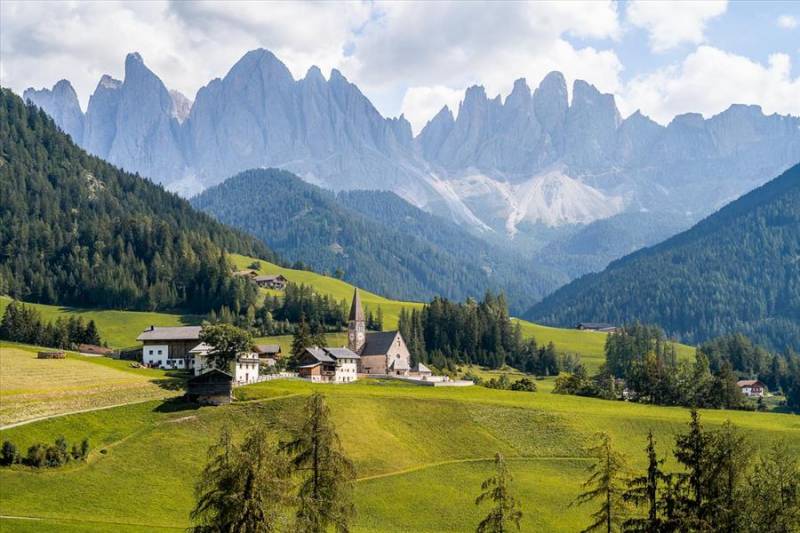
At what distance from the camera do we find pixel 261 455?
136ft

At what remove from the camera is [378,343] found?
155000mm

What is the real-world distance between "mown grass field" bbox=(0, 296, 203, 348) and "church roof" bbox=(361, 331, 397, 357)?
50013mm

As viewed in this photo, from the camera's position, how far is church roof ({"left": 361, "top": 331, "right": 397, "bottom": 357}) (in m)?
153

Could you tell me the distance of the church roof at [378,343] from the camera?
152750mm

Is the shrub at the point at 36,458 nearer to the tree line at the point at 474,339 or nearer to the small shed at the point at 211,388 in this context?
the small shed at the point at 211,388

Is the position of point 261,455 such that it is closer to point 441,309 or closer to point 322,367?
point 322,367

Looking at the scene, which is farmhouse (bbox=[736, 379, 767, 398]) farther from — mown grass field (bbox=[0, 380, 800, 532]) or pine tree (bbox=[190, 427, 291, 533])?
pine tree (bbox=[190, 427, 291, 533])

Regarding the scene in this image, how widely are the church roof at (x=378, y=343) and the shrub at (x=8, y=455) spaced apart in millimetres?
85236

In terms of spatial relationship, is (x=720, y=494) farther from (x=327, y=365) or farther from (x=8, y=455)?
(x=327, y=365)

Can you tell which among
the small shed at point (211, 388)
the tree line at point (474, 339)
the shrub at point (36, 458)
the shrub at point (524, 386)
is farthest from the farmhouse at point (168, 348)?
the shrub at point (36, 458)

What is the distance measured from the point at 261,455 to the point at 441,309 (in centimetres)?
15264

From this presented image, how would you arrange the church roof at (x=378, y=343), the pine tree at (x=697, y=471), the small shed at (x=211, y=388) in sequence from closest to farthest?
1. the pine tree at (x=697, y=471)
2. the small shed at (x=211, y=388)
3. the church roof at (x=378, y=343)

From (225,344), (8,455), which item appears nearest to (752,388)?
(225,344)

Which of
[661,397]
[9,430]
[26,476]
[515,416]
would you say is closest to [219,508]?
[26,476]
